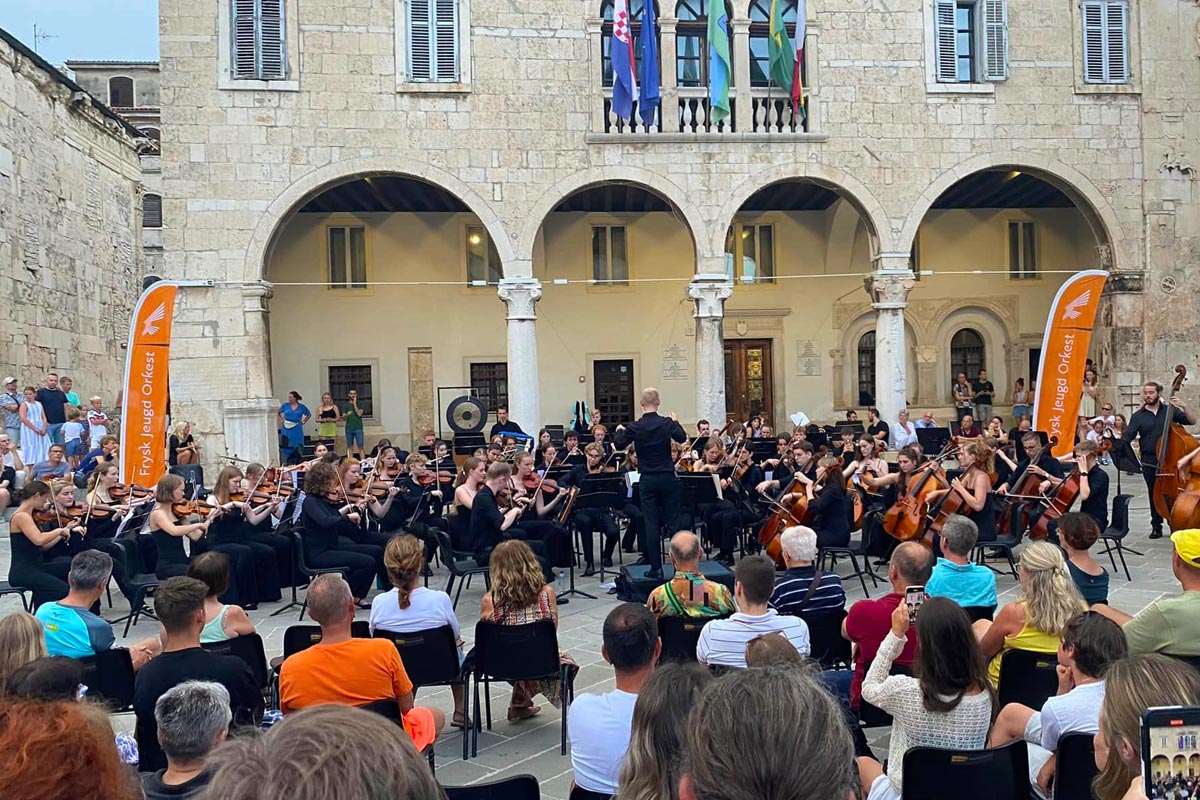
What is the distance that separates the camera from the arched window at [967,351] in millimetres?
21297

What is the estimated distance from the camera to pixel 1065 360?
460 inches

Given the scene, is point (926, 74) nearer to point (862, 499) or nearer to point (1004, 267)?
point (1004, 267)

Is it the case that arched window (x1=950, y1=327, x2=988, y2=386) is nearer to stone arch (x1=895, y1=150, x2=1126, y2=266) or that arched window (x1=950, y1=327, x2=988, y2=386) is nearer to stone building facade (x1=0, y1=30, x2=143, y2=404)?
stone arch (x1=895, y1=150, x2=1126, y2=266)

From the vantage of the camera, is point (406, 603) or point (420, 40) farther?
point (420, 40)

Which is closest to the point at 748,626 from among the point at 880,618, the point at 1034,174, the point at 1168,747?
the point at 880,618

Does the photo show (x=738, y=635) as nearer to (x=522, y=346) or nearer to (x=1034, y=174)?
(x=522, y=346)

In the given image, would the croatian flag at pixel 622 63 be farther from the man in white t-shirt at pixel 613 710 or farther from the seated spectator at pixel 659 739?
the seated spectator at pixel 659 739

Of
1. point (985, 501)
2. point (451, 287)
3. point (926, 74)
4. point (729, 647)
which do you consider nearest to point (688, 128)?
point (926, 74)

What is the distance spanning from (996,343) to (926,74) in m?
7.27

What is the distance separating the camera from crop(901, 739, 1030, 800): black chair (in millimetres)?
2908

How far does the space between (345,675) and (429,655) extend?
1.03 m

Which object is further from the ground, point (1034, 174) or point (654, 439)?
point (1034, 174)

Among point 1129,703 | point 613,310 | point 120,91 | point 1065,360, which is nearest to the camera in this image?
point 1129,703

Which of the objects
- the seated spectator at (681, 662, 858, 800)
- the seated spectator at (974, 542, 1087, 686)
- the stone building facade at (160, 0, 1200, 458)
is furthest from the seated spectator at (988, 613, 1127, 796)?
the stone building facade at (160, 0, 1200, 458)
